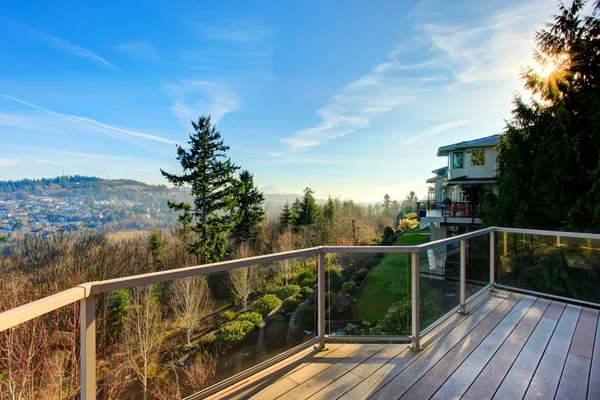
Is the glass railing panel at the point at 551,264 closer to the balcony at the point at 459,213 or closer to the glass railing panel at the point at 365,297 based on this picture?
the glass railing panel at the point at 365,297

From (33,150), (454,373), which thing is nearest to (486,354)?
(454,373)

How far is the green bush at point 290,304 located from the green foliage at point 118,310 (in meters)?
1.26

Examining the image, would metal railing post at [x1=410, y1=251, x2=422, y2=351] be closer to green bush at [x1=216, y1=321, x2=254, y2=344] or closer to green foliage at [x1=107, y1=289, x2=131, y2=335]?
green bush at [x1=216, y1=321, x2=254, y2=344]

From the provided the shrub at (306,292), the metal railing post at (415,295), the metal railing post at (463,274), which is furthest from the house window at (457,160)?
the shrub at (306,292)

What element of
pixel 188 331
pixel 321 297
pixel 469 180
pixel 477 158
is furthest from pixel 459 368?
pixel 477 158

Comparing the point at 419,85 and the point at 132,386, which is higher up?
the point at 419,85

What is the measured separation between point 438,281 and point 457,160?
51.9ft

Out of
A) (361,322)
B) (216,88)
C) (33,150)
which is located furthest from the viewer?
(33,150)

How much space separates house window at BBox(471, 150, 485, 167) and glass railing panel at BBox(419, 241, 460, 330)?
47.6 feet

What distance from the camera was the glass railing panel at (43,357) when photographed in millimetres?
1519

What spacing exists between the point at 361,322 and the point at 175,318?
1.87 metres

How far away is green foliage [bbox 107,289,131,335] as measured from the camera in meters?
1.72

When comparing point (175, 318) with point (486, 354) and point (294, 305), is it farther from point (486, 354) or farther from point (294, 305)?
point (486, 354)

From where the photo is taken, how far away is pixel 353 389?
79.7 inches
